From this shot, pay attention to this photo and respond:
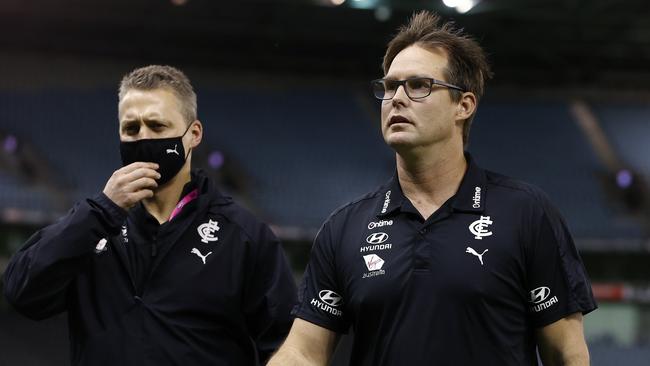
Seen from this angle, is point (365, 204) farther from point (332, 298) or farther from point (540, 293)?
point (540, 293)

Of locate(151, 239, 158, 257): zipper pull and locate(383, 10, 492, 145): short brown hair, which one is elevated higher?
locate(383, 10, 492, 145): short brown hair

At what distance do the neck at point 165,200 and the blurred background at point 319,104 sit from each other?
439 inches

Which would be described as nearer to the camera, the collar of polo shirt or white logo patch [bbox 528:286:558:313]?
white logo patch [bbox 528:286:558:313]

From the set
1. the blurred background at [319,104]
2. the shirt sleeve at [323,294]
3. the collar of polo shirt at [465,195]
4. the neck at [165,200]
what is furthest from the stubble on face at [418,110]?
the blurred background at [319,104]

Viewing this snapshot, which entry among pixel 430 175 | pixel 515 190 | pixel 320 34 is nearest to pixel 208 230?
pixel 430 175

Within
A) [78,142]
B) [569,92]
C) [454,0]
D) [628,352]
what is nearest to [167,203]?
[628,352]

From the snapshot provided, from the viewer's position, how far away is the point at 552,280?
8.05 ft

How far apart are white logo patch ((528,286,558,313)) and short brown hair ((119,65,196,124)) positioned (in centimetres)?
138

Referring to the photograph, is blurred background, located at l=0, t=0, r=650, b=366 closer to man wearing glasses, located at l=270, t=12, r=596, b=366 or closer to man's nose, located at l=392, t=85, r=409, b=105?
man wearing glasses, located at l=270, t=12, r=596, b=366

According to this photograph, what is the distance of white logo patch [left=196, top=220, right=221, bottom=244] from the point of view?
3123mm

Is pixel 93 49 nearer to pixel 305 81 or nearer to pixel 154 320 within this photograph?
pixel 305 81

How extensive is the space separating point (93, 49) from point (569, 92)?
8905 mm

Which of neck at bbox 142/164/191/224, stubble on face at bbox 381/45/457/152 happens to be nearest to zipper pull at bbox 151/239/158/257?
neck at bbox 142/164/191/224

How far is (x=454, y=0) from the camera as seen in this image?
14.1m
